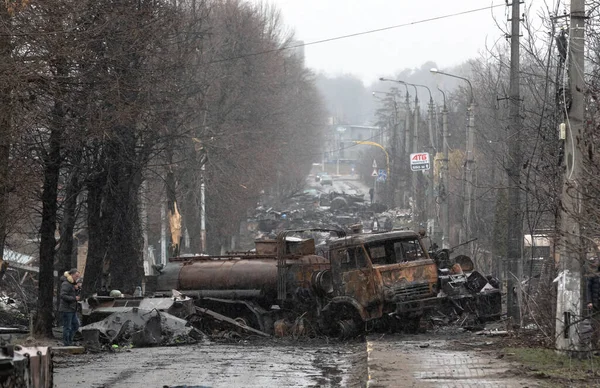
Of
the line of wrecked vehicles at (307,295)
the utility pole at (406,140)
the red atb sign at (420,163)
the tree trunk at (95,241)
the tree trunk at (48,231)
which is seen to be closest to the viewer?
the line of wrecked vehicles at (307,295)

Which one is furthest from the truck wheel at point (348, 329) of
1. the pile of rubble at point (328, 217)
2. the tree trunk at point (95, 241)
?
the pile of rubble at point (328, 217)

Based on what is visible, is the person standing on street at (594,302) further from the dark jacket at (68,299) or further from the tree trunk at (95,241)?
the tree trunk at (95,241)

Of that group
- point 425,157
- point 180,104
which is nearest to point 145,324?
point 180,104

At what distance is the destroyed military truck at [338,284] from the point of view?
24.2m

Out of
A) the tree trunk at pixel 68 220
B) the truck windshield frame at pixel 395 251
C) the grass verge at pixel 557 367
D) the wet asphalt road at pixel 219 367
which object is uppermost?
the tree trunk at pixel 68 220

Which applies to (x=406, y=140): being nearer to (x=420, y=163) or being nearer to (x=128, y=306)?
(x=420, y=163)

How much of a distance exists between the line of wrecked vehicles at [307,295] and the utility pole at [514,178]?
0.93 metres

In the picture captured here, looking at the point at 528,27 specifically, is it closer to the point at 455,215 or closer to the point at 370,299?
the point at 370,299

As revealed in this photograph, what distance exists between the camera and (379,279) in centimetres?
2412

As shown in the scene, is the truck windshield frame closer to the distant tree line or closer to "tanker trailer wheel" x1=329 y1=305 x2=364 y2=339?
"tanker trailer wheel" x1=329 y1=305 x2=364 y2=339

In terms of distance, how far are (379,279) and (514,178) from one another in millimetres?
3803

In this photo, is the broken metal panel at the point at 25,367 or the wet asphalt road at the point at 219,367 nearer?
the broken metal panel at the point at 25,367

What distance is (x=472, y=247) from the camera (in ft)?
143

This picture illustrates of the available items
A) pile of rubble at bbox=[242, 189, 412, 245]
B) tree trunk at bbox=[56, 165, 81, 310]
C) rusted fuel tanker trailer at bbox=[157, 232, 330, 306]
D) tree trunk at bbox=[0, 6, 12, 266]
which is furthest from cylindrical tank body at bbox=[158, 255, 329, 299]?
pile of rubble at bbox=[242, 189, 412, 245]
